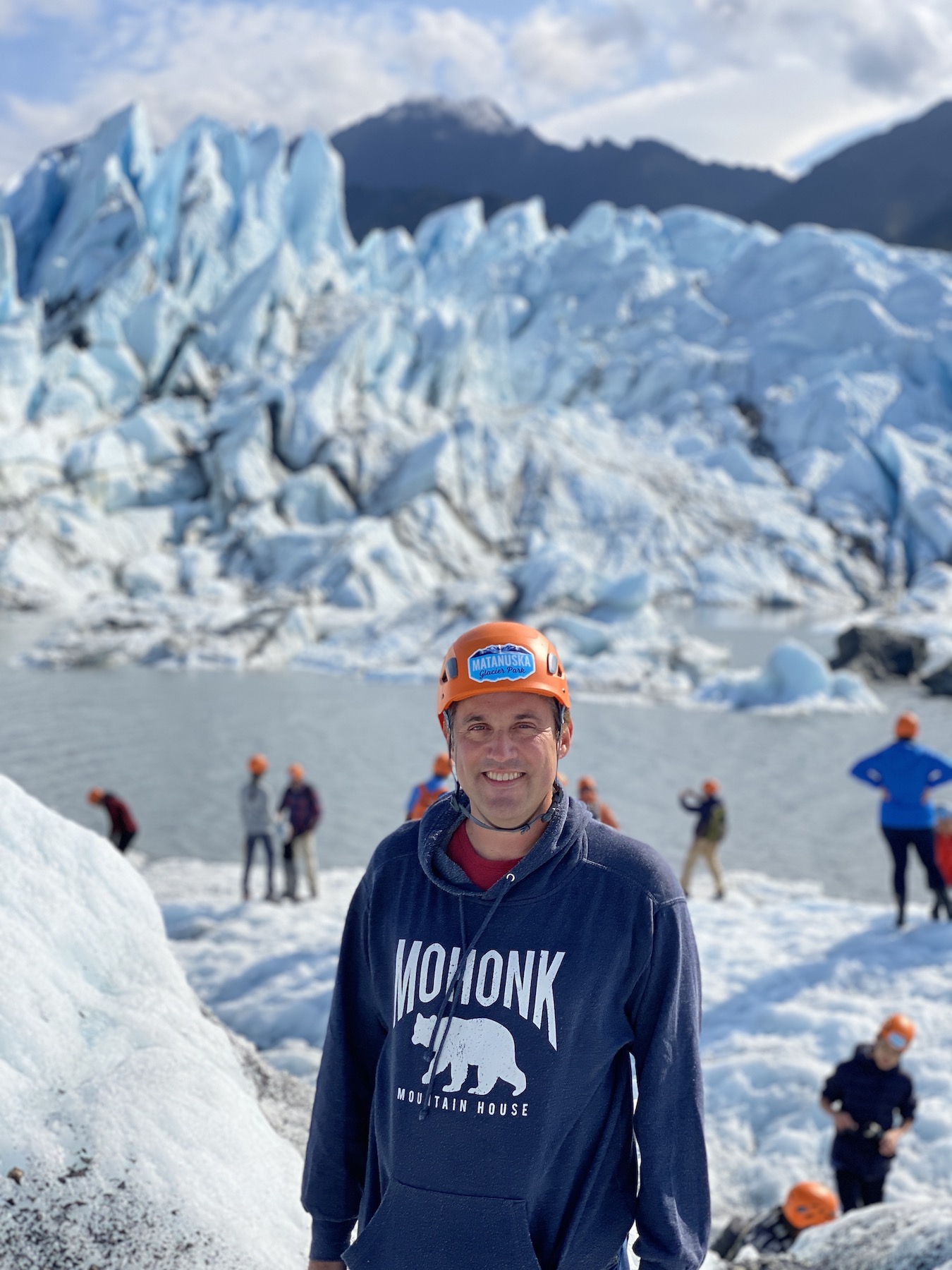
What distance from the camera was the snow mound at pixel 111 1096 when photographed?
198 centimetres

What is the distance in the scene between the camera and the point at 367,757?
54.4ft

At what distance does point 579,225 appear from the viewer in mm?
72062

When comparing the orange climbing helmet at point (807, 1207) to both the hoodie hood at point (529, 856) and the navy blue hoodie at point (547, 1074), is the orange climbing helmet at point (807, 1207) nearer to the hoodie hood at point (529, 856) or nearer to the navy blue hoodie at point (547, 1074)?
the navy blue hoodie at point (547, 1074)

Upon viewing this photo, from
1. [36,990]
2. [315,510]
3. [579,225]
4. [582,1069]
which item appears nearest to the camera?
[582,1069]

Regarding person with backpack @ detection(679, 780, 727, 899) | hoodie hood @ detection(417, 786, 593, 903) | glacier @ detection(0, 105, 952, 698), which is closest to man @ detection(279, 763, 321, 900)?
person with backpack @ detection(679, 780, 727, 899)

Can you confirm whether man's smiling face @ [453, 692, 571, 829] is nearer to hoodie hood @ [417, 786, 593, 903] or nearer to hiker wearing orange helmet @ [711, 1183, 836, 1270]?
hoodie hood @ [417, 786, 593, 903]

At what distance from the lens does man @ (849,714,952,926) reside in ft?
21.5

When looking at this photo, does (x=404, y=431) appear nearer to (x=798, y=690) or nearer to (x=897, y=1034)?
(x=798, y=690)

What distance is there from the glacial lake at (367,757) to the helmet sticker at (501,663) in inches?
363

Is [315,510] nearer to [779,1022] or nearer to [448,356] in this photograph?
[448,356]

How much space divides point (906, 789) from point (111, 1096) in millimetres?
5737

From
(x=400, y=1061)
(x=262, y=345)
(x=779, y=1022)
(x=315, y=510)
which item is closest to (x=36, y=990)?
(x=400, y=1061)

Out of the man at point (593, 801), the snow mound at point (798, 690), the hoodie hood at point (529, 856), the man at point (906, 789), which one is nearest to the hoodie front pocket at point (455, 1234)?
the hoodie hood at point (529, 856)

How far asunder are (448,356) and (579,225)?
96.0 ft
